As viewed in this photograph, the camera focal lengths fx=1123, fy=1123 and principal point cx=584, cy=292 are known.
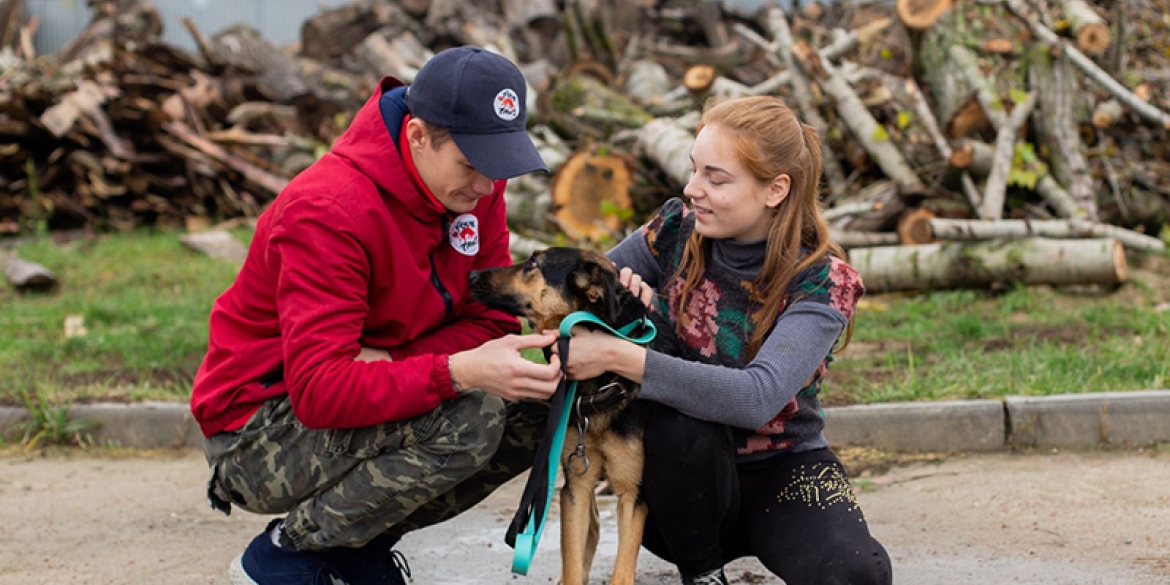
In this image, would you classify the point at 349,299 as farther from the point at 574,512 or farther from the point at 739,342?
the point at 739,342

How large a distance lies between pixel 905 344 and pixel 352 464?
3937mm

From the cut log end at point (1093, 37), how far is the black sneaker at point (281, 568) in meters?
6.87

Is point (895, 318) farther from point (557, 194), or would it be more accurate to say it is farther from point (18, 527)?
point (18, 527)

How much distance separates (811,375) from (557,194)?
563 cm

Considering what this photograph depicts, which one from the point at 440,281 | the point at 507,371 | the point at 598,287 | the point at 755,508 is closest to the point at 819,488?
the point at 755,508

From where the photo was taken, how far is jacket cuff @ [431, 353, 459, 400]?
307 centimetres

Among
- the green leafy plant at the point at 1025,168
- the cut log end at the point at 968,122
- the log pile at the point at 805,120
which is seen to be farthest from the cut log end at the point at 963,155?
the cut log end at the point at 968,122

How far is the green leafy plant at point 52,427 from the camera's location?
18.8 feet

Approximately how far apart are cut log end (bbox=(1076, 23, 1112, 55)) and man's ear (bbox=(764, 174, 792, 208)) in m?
5.78

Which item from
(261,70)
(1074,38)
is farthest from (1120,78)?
(261,70)

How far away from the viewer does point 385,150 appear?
325 centimetres

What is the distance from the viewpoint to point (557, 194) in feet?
28.6

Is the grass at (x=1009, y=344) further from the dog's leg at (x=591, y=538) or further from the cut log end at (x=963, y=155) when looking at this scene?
the dog's leg at (x=591, y=538)

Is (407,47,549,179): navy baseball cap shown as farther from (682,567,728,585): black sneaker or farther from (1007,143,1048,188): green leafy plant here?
(1007,143,1048,188): green leafy plant
